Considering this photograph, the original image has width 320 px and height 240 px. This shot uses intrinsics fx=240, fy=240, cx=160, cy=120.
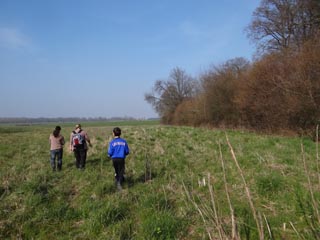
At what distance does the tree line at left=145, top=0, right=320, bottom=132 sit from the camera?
609 inches

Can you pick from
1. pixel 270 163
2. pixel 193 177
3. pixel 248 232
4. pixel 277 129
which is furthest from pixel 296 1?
pixel 248 232

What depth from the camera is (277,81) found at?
1794 cm

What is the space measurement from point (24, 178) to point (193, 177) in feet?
17.3

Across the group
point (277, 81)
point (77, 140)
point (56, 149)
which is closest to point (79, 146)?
point (77, 140)

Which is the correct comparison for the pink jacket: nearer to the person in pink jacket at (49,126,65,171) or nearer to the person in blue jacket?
the person in pink jacket at (49,126,65,171)

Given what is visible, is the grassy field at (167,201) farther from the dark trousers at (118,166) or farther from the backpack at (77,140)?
the backpack at (77,140)

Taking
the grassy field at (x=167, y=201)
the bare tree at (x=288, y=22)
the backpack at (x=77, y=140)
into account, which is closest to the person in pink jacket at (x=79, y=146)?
the backpack at (x=77, y=140)

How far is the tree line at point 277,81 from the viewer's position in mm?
15469

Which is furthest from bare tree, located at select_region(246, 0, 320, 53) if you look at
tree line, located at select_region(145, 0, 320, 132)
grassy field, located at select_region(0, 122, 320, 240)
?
grassy field, located at select_region(0, 122, 320, 240)

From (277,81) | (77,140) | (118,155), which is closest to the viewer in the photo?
(118,155)

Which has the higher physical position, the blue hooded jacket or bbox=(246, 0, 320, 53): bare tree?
bbox=(246, 0, 320, 53): bare tree

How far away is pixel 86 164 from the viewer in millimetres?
9484

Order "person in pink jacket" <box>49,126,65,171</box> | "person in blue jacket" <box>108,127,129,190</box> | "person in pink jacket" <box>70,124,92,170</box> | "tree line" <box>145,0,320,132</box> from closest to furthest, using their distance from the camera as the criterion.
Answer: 1. "person in blue jacket" <box>108,127,129,190</box>
2. "person in pink jacket" <box>49,126,65,171</box>
3. "person in pink jacket" <box>70,124,92,170</box>
4. "tree line" <box>145,0,320,132</box>

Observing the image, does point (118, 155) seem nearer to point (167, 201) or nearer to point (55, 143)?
point (167, 201)
